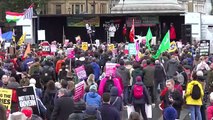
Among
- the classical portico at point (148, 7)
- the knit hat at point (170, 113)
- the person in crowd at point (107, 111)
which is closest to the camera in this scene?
the person in crowd at point (107, 111)

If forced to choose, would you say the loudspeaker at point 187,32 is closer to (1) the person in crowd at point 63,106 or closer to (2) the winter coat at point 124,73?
(2) the winter coat at point 124,73

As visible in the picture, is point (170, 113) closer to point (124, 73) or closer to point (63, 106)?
point (63, 106)

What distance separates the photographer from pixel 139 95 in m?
14.9

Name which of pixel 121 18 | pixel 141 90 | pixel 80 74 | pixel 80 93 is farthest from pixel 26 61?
pixel 121 18

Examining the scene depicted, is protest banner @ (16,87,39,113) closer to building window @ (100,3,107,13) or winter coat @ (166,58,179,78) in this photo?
winter coat @ (166,58,179,78)

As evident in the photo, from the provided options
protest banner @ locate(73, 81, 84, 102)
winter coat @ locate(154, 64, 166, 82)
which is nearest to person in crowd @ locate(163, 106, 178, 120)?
protest banner @ locate(73, 81, 84, 102)

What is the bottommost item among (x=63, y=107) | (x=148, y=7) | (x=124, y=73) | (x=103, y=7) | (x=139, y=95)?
(x=139, y=95)

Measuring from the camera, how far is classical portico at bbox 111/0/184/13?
159ft

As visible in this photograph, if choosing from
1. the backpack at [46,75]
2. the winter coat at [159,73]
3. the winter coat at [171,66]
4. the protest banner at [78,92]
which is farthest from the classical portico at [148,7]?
the protest banner at [78,92]

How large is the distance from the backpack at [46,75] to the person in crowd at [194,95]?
4.11 meters

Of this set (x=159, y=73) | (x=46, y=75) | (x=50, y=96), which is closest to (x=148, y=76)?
(x=159, y=73)

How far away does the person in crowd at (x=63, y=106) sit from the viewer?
39.1ft

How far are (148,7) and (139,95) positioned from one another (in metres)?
34.7

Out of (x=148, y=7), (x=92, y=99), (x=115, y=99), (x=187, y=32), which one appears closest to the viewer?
(x=92, y=99)
